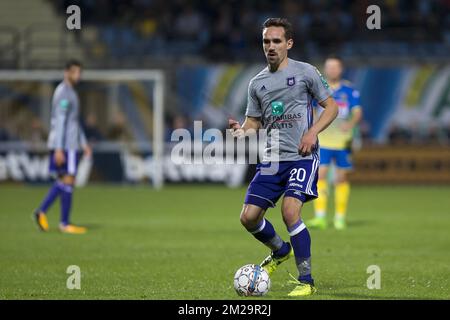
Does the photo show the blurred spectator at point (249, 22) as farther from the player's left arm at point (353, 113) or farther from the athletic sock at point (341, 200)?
the athletic sock at point (341, 200)

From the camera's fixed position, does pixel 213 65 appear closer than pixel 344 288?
No

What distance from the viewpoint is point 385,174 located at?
91.0ft

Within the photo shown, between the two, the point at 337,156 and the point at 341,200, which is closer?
the point at 341,200

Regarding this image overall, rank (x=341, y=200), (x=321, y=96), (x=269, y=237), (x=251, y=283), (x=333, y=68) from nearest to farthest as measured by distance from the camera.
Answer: (x=251, y=283)
(x=321, y=96)
(x=269, y=237)
(x=333, y=68)
(x=341, y=200)

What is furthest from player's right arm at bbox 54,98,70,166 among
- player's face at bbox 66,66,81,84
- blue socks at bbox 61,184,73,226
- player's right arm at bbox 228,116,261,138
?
player's right arm at bbox 228,116,261,138

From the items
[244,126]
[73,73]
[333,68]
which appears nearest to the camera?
[244,126]

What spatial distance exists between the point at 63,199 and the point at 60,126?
1.12m

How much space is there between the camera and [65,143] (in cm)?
→ 1518

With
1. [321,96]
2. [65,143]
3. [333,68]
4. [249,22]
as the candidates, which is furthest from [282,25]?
[249,22]

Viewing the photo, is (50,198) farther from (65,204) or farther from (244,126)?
(244,126)
